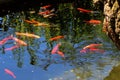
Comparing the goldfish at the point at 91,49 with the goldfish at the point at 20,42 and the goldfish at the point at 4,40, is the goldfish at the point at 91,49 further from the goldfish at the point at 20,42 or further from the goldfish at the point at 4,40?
the goldfish at the point at 4,40

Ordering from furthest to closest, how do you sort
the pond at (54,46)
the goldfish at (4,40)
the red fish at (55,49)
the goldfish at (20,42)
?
the goldfish at (4,40) < the goldfish at (20,42) < the red fish at (55,49) < the pond at (54,46)

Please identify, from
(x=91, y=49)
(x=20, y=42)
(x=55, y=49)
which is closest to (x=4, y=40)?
(x=20, y=42)

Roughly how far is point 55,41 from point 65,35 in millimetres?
478

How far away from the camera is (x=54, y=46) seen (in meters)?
7.68

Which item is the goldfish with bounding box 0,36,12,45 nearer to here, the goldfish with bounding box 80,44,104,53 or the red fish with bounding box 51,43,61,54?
the red fish with bounding box 51,43,61,54

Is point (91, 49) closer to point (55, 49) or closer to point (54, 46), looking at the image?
point (55, 49)

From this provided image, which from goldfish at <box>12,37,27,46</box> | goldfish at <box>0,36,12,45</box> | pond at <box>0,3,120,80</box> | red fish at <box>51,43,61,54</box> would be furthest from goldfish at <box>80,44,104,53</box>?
goldfish at <box>0,36,12,45</box>

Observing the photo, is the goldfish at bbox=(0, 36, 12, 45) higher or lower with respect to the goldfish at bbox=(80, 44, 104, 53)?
higher

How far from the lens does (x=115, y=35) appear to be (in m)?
4.37

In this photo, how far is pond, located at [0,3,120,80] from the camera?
6340 millimetres

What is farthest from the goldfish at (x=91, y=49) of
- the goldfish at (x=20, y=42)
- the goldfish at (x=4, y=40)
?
the goldfish at (x=4, y=40)

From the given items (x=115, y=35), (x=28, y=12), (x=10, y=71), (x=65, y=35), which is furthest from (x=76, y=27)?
(x=115, y=35)

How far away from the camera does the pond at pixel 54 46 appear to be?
634 cm

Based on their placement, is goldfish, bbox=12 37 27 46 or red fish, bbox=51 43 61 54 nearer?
red fish, bbox=51 43 61 54
